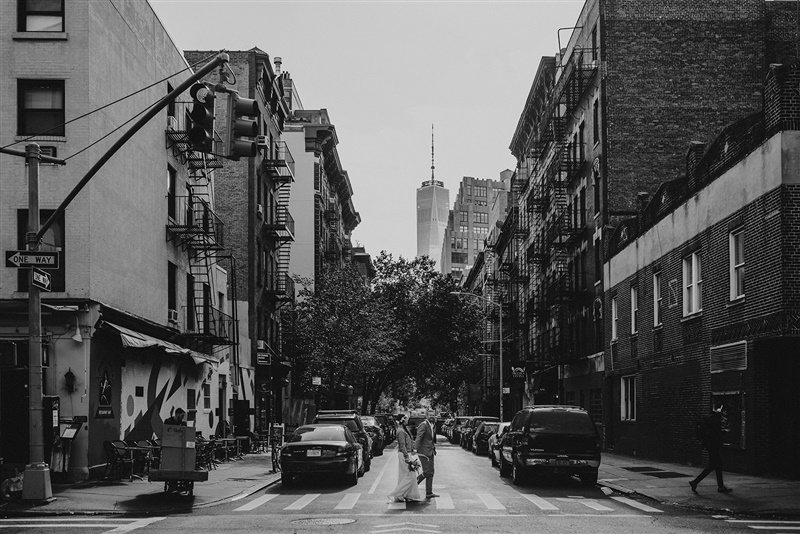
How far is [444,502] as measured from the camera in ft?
59.6

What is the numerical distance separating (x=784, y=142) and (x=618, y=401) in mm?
17921

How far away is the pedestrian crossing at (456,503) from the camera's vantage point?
17.0 metres

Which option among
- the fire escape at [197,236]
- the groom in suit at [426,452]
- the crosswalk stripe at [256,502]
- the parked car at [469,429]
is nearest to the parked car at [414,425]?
the groom in suit at [426,452]

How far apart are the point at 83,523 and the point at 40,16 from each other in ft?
43.9

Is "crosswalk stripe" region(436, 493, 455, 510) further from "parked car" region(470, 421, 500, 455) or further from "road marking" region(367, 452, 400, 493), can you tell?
"parked car" region(470, 421, 500, 455)

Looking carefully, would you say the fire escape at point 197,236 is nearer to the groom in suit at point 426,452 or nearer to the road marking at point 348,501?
the road marking at point 348,501

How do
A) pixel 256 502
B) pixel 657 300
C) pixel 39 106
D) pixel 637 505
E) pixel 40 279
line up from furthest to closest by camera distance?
pixel 657 300
pixel 39 106
pixel 256 502
pixel 637 505
pixel 40 279

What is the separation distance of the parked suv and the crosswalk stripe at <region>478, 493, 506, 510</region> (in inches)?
83.6

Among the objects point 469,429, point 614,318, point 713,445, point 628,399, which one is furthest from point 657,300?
point 469,429

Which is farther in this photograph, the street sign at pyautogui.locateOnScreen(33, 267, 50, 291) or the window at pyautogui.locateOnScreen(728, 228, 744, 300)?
the window at pyautogui.locateOnScreen(728, 228, 744, 300)

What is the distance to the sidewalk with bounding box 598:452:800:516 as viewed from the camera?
1641cm

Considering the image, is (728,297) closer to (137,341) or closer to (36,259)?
(137,341)

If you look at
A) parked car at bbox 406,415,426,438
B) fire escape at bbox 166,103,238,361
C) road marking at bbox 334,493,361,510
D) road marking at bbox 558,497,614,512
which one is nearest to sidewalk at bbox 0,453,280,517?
road marking at bbox 334,493,361,510

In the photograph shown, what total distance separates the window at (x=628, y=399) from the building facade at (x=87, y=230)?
51.1 feet
